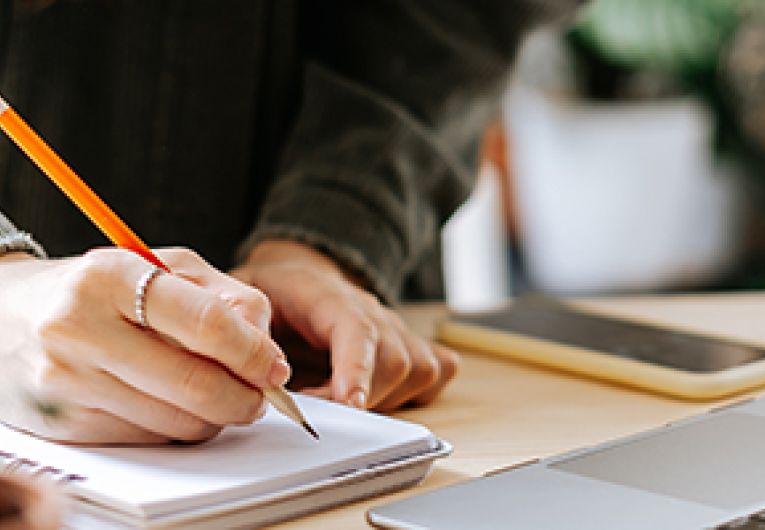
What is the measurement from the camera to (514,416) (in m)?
0.74

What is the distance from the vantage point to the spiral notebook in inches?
19.8

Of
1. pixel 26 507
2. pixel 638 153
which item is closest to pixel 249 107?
pixel 26 507

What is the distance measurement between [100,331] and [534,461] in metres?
0.22

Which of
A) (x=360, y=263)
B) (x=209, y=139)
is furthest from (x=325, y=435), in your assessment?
(x=209, y=139)

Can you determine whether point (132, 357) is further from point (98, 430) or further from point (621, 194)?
point (621, 194)

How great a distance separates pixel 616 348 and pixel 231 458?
0.39 m

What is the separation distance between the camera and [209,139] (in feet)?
3.56

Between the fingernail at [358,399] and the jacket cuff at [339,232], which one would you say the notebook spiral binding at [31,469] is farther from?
the jacket cuff at [339,232]

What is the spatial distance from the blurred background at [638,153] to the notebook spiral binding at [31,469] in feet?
6.92

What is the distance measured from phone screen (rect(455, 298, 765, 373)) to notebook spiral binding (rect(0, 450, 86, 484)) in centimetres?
43

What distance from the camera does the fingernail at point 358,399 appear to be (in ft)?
2.23

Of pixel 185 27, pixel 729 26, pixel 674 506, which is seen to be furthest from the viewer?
pixel 729 26

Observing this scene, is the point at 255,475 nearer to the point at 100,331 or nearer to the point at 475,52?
the point at 100,331

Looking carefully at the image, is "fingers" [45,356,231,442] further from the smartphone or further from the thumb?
the smartphone
